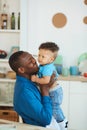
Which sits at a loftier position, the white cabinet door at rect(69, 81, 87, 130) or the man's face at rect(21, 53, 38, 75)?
the man's face at rect(21, 53, 38, 75)

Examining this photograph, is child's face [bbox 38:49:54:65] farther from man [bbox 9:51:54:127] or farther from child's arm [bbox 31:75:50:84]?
man [bbox 9:51:54:127]

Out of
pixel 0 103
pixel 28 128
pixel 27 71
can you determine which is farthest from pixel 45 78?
pixel 0 103

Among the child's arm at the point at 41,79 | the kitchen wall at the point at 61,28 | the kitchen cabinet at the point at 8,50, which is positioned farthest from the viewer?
the kitchen wall at the point at 61,28

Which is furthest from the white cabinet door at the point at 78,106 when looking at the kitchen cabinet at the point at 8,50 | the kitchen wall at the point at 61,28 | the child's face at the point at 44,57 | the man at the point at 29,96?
the man at the point at 29,96

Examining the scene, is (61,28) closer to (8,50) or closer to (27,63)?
(8,50)

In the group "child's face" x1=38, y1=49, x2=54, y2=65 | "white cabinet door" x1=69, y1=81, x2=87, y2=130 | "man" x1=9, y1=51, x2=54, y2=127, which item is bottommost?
"white cabinet door" x1=69, y1=81, x2=87, y2=130

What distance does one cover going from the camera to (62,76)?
12.2 ft

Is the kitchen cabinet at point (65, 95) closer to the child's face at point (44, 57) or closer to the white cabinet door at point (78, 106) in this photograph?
the white cabinet door at point (78, 106)

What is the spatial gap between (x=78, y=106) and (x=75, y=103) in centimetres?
6

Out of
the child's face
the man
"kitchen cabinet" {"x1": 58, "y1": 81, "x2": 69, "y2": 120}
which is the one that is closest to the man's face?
the man

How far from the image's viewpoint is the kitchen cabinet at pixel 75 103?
3.64 m

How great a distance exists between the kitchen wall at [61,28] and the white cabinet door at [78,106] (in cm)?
57

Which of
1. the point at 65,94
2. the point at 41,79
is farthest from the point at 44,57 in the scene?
the point at 65,94

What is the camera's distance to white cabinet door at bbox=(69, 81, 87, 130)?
3645 millimetres
